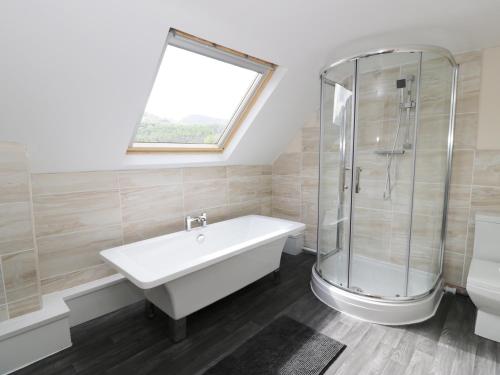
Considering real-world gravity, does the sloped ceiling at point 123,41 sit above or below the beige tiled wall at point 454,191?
above

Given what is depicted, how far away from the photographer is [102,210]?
93.9 inches

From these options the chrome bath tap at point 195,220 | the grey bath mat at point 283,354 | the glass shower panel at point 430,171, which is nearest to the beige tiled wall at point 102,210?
the chrome bath tap at point 195,220

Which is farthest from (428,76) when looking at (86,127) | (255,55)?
(86,127)

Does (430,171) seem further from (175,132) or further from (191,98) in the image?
(175,132)

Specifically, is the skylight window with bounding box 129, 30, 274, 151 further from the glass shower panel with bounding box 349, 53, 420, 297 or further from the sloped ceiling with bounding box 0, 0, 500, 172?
the glass shower panel with bounding box 349, 53, 420, 297

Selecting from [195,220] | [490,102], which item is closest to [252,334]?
[195,220]

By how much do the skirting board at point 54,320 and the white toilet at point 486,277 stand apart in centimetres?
266

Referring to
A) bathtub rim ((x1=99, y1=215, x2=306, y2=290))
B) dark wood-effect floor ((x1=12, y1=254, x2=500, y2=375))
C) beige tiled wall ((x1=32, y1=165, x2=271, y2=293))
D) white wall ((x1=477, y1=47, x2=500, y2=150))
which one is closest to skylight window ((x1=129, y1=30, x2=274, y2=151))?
beige tiled wall ((x1=32, y1=165, x2=271, y2=293))

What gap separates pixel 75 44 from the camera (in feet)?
5.08

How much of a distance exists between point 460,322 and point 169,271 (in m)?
2.23

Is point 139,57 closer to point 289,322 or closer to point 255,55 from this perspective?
point 255,55

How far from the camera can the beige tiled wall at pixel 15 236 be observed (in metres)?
1.81

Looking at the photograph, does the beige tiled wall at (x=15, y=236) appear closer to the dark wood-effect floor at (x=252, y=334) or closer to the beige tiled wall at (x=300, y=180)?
the dark wood-effect floor at (x=252, y=334)

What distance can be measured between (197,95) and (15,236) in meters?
1.74
